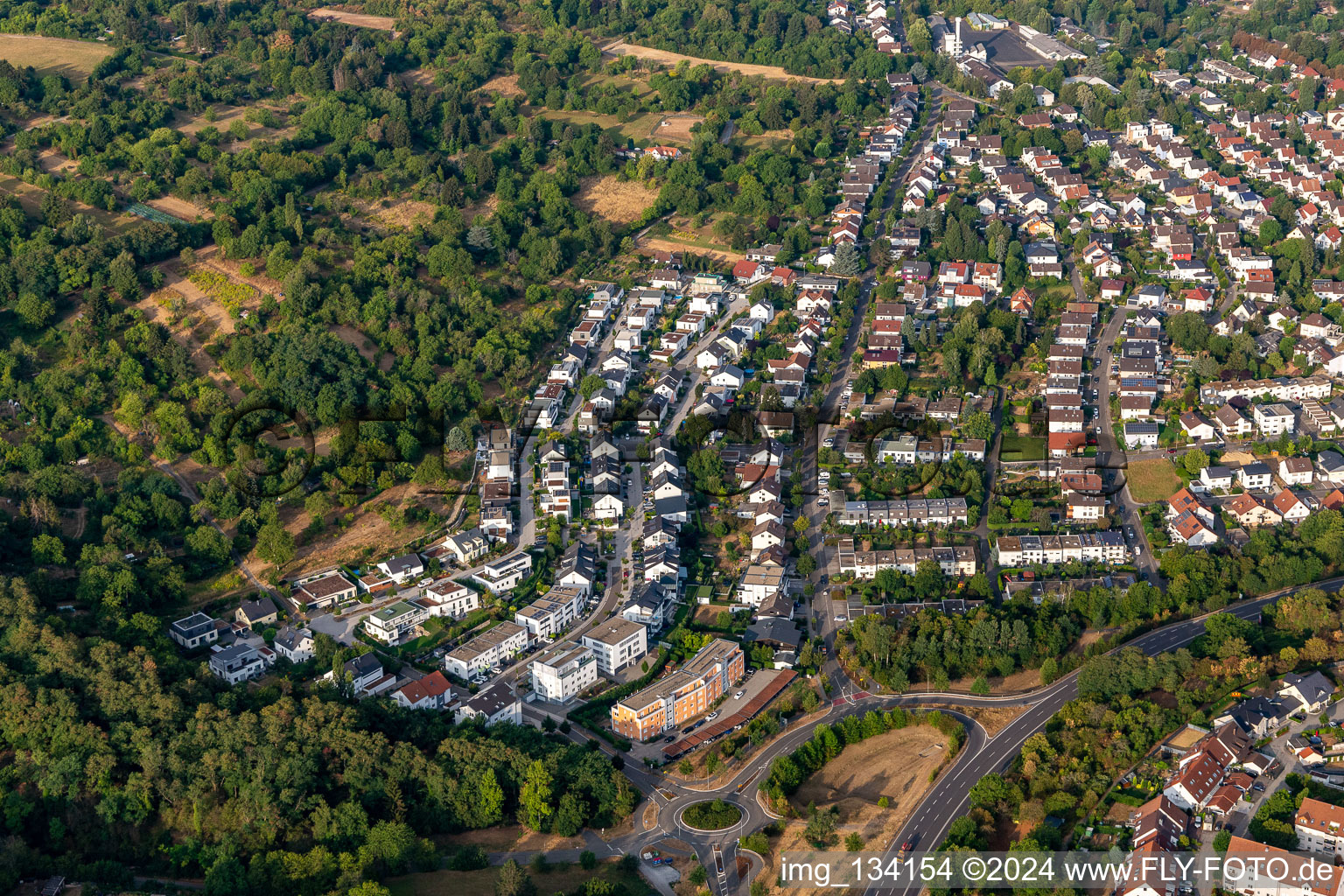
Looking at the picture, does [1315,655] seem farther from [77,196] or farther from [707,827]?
[77,196]

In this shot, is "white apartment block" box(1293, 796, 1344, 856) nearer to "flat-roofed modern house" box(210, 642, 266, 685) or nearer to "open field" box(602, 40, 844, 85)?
"flat-roofed modern house" box(210, 642, 266, 685)

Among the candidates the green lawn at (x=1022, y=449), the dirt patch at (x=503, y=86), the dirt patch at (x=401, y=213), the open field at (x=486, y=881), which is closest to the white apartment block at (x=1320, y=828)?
the open field at (x=486, y=881)

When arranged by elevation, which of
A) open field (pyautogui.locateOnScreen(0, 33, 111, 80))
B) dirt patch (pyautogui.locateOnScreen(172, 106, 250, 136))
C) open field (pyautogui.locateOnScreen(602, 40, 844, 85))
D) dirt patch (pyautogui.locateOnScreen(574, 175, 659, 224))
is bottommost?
dirt patch (pyautogui.locateOnScreen(574, 175, 659, 224))

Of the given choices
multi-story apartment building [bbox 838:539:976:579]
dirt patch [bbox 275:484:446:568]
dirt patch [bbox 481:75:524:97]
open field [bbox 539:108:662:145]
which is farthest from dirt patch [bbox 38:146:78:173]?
multi-story apartment building [bbox 838:539:976:579]

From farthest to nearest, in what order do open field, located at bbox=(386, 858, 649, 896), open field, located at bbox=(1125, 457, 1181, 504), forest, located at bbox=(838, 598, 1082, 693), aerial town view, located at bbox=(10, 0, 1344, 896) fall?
open field, located at bbox=(1125, 457, 1181, 504) → forest, located at bbox=(838, 598, 1082, 693) → aerial town view, located at bbox=(10, 0, 1344, 896) → open field, located at bbox=(386, 858, 649, 896)

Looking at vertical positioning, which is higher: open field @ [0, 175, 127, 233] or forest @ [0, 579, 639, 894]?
open field @ [0, 175, 127, 233]

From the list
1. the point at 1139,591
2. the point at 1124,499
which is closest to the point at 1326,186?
the point at 1124,499

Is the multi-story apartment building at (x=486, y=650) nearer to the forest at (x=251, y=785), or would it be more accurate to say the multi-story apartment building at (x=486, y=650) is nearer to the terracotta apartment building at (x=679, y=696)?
the forest at (x=251, y=785)
